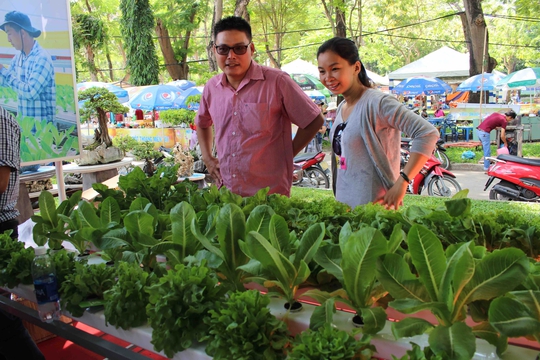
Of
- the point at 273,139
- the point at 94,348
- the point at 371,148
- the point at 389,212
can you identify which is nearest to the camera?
the point at 94,348

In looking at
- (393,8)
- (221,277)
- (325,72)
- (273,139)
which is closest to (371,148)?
(325,72)

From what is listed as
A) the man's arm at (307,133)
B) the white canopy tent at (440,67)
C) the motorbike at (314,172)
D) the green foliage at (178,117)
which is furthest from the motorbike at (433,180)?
the white canopy tent at (440,67)

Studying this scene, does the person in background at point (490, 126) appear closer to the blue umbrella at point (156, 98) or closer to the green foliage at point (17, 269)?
the blue umbrella at point (156, 98)

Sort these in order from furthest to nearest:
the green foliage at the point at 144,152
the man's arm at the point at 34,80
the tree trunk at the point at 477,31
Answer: the tree trunk at the point at 477,31 < the green foliage at the point at 144,152 < the man's arm at the point at 34,80

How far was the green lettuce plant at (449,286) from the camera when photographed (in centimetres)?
90

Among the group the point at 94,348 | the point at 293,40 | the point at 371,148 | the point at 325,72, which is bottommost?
the point at 94,348

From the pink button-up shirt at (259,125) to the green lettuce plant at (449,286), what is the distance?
5.87ft

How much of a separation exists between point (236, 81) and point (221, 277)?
5.49 feet

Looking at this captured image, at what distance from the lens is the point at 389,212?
64.2 inches

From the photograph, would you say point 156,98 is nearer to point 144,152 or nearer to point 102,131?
point 144,152

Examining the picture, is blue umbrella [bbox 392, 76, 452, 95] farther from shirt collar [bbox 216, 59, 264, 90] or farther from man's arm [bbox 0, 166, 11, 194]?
man's arm [bbox 0, 166, 11, 194]

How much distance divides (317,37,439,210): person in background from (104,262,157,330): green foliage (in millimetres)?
1405

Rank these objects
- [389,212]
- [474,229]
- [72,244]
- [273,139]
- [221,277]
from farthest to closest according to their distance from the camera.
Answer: [273,139], [72,244], [389,212], [474,229], [221,277]

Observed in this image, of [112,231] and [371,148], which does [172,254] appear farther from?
[371,148]
